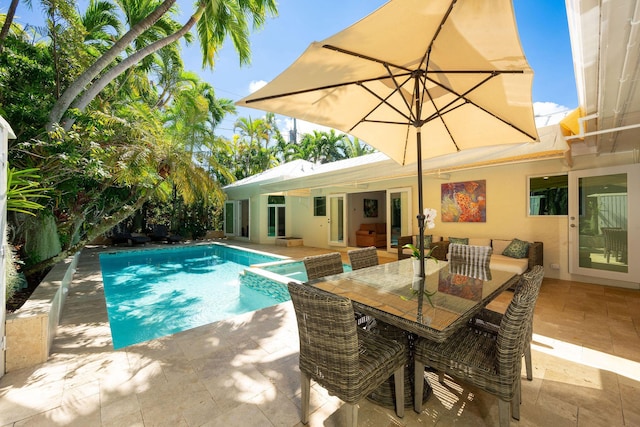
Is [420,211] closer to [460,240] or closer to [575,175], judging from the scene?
[460,240]

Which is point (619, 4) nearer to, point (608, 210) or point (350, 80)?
point (350, 80)

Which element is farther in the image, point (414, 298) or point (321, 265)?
point (321, 265)

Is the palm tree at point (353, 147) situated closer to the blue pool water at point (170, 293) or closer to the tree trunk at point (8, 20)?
the blue pool water at point (170, 293)

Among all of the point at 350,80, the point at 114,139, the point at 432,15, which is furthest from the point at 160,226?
the point at 432,15

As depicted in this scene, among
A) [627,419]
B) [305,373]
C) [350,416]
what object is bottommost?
[627,419]

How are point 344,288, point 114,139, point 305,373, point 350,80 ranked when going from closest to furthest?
point 305,373
point 344,288
point 350,80
point 114,139

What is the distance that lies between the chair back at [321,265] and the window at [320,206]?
9098mm

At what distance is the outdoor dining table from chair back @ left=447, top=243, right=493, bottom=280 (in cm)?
17

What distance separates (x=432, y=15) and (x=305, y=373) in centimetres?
276

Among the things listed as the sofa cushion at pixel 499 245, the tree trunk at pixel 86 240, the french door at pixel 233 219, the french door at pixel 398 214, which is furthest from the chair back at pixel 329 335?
the french door at pixel 233 219

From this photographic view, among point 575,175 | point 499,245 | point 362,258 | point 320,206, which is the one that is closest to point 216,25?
point 362,258

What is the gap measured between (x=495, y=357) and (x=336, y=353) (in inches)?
45.0

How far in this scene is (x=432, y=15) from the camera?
2.00 m

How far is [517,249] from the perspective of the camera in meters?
6.29
